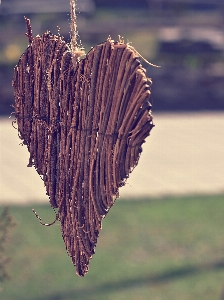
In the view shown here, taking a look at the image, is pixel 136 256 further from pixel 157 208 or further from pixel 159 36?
pixel 159 36

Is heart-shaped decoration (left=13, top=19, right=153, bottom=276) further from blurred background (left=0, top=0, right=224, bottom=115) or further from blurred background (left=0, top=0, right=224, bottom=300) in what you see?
blurred background (left=0, top=0, right=224, bottom=115)

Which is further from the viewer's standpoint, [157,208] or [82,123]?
[157,208]

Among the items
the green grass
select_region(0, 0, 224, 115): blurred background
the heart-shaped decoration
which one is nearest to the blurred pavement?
the green grass

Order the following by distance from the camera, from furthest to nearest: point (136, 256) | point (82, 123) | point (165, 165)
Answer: point (165, 165), point (136, 256), point (82, 123)

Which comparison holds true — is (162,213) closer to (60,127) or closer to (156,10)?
(60,127)

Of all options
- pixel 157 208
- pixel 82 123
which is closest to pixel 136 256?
pixel 157 208

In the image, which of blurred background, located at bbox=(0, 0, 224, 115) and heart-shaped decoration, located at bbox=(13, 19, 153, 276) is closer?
heart-shaped decoration, located at bbox=(13, 19, 153, 276)
